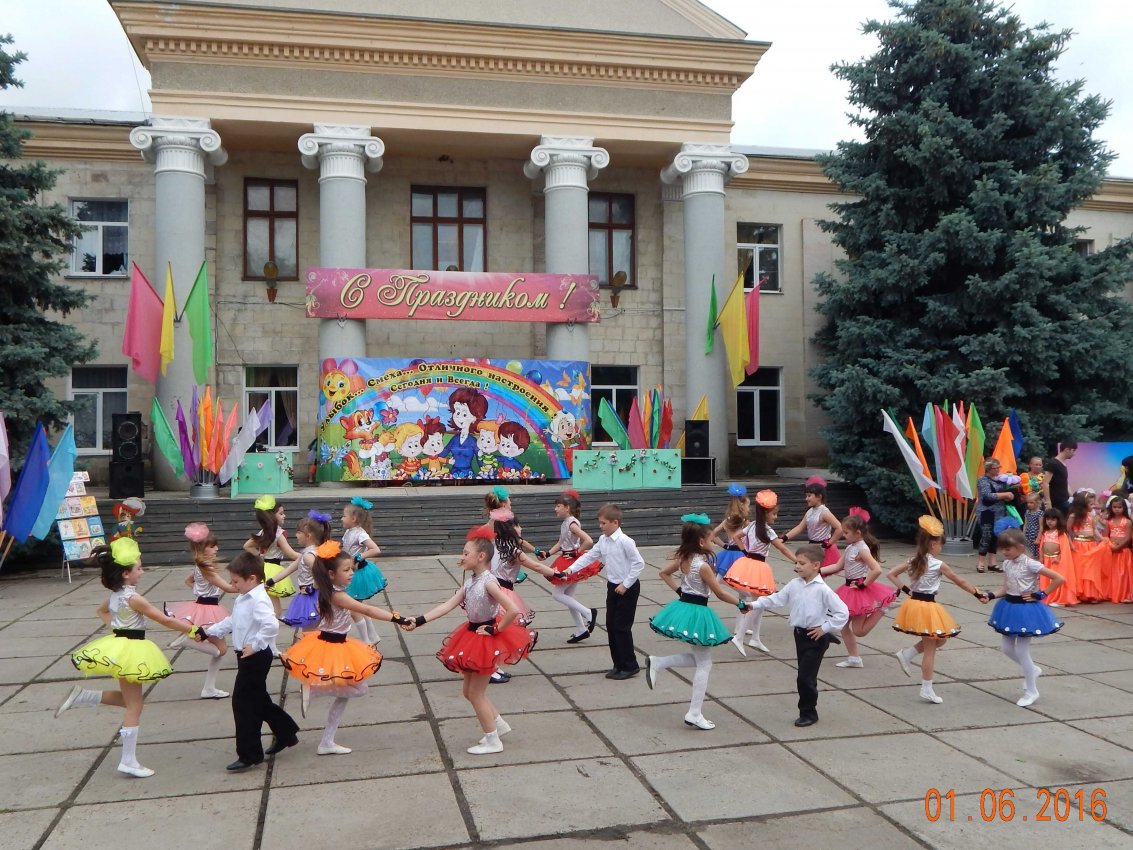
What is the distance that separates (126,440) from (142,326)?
120 inches

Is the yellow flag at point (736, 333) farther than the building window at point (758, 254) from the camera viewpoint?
No

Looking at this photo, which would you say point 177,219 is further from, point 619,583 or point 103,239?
point 619,583

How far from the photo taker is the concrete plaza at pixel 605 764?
207 inches

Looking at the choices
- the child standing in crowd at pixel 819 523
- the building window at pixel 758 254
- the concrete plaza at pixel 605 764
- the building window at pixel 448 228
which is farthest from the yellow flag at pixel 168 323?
the building window at pixel 758 254

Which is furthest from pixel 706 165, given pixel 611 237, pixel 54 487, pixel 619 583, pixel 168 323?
pixel 619 583

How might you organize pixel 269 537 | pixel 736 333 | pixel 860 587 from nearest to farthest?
pixel 860 587 → pixel 269 537 → pixel 736 333

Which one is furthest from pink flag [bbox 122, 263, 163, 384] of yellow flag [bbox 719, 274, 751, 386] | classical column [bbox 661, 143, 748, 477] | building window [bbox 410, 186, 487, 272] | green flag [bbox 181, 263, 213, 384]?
yellow flag [bbox 719, 274, 751, 386]

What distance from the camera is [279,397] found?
2486 centimetres

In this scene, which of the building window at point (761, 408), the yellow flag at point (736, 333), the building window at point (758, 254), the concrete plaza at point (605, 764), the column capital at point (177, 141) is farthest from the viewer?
the building window at point (758, 254)

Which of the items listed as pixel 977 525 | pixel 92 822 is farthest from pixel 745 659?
pixel 977 525

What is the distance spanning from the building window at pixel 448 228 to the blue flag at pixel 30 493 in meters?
13.9

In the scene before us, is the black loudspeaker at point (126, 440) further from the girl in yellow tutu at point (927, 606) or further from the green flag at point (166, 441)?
the girl in yellow tutu at point (927, 606)

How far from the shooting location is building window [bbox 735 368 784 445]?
27328 millimetres

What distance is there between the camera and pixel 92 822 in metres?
5.43
